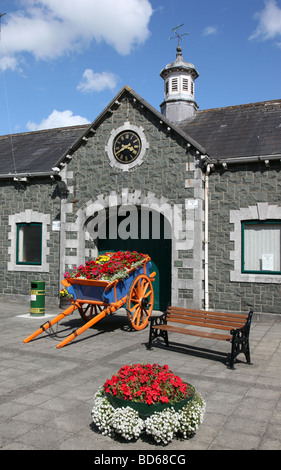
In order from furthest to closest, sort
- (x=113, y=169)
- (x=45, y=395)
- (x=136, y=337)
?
1. (x=113, y=169)
2. (x=136, y=337)
3. (x=45, y=395)

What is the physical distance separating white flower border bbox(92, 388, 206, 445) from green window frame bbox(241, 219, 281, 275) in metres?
7.35

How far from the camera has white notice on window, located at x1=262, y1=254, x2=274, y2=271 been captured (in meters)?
10.9

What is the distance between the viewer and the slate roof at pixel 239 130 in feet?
36.6

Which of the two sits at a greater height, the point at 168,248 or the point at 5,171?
the point at 5,171

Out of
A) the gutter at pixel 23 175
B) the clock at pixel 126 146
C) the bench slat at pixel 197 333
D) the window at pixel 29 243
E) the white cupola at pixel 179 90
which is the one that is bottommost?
the bench slat at pixel 197 333

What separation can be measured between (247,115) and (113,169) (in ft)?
15.6

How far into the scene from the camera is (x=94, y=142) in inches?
495

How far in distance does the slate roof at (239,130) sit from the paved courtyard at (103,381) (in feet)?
15.2

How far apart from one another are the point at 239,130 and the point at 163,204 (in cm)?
341

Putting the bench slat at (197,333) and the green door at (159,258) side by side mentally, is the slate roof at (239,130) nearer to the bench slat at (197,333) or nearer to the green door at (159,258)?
the green door at (159,258)

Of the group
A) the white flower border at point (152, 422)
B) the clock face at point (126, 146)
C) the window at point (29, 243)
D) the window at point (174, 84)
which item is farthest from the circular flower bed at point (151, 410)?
the window at point (174, 84)

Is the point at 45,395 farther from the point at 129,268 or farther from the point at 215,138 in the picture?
the point at 215,138

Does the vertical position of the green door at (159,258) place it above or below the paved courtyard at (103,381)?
above
